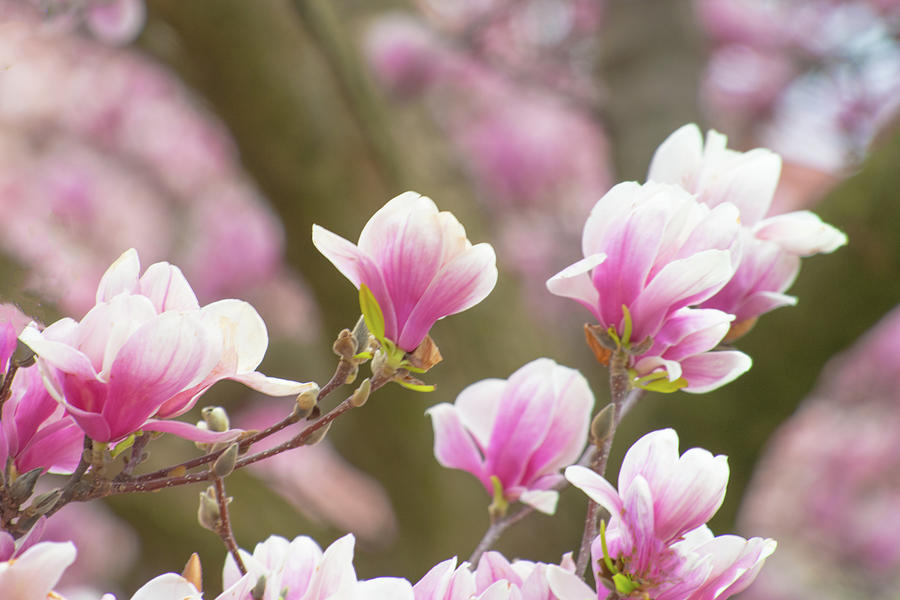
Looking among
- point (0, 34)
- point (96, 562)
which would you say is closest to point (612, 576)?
point (0, 34)

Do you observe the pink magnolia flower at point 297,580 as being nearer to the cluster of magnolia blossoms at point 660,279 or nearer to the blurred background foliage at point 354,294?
the cluster of magnolia blossoms at point 660,279

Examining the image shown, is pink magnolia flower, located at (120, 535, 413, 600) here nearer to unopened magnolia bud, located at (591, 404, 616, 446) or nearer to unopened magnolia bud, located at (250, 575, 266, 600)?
unopened magnolia bud, located at (250, 575, 266, 600)

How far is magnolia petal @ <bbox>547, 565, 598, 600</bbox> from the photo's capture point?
1.30 ft

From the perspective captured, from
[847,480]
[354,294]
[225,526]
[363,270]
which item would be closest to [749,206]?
[363,270]

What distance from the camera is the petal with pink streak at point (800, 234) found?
52 cm

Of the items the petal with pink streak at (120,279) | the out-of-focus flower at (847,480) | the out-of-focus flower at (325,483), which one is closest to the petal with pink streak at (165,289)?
the petal with pink streak at (120,279)

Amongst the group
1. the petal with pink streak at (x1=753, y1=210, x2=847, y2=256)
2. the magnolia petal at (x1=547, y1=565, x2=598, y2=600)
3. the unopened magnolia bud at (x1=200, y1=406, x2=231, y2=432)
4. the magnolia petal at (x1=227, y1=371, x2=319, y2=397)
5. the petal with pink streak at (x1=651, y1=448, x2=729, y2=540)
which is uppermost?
the petal with pink streak at (x1=753, y1=210, x2=847, y2=256)

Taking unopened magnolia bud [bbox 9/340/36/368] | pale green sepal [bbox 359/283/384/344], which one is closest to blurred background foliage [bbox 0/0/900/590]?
pale green sepal [bbox 359/283/384/344]

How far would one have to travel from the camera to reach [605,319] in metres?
0.48

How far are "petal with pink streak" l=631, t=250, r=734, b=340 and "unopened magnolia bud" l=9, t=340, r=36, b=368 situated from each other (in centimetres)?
29

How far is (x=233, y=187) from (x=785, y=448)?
2.00 metres

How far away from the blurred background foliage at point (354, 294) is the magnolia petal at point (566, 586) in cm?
82

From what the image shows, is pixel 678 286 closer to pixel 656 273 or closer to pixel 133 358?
pixel 656 273

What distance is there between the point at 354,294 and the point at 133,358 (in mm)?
1005
